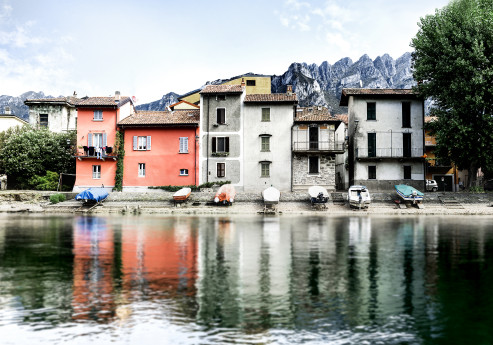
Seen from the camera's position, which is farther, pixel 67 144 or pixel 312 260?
pixel 67 144

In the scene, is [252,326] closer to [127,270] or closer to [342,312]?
[342,312]

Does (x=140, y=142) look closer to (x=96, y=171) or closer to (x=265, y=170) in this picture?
(x=96, y=171)

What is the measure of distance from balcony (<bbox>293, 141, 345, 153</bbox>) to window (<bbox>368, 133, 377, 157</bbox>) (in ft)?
11.7

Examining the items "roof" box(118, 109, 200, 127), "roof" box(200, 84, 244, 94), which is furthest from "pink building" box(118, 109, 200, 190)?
"roof" box(200, 84, 244, 94)

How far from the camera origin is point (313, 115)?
180 feet

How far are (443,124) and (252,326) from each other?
1700 inches

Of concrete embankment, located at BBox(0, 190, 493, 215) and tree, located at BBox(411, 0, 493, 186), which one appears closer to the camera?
concrete embankment, located at BBox(0, 190, 493, 215)

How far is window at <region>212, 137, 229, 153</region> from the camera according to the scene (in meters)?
55.0

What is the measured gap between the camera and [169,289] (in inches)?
526

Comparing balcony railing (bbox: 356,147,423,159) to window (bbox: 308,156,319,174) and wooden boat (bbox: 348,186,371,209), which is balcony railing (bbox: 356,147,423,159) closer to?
window (bbox: 308,156,319,174)

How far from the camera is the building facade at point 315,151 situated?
173 feet

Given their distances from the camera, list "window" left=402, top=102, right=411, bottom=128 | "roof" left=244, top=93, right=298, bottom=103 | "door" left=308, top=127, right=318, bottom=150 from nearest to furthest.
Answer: "door" left=308, top=127, right=318, bottom=150 → "roof" left=244, top=93, right=298, bottom=103 → "window" left=402, top=102, right=411, bottom=128

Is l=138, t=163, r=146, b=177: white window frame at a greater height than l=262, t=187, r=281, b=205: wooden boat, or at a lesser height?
greater

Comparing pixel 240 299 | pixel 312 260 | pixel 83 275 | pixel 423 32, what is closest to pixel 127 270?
pixel 83 275
